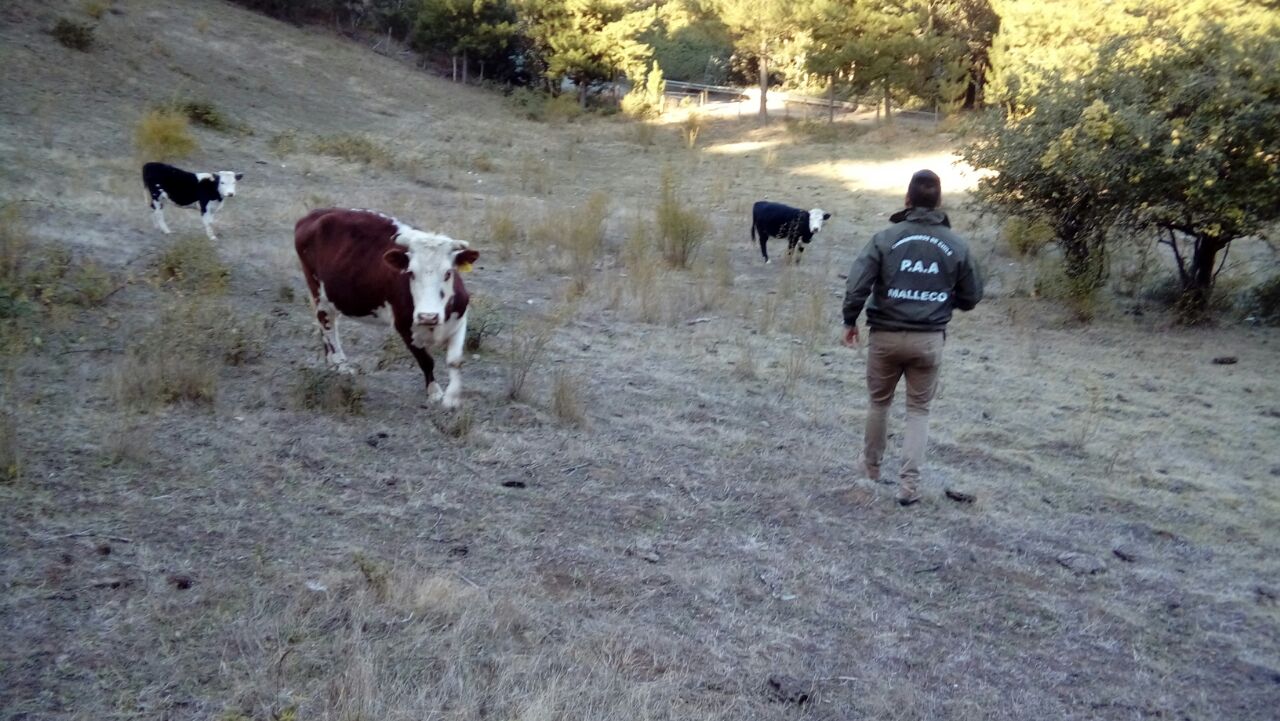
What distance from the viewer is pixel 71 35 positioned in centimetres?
2491

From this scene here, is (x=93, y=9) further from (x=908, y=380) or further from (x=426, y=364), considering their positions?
(x=908, y=380)

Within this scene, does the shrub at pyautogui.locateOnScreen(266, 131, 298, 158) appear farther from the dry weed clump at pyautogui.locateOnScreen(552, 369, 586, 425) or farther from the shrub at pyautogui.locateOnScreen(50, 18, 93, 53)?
the dry weed clump at pyautogui.locateOnScreen(552, 369, 586, 425)

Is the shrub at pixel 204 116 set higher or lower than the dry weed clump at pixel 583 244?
higher

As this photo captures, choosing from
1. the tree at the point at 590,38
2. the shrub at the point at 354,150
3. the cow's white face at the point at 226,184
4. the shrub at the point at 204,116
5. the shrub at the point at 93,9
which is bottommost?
the cow's white face at the point at 226,184

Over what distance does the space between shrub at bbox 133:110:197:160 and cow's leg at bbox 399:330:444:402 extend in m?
12.4

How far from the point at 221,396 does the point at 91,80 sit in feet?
65.5

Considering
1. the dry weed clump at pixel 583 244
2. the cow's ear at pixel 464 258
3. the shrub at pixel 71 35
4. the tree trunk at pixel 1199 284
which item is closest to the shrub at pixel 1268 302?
the tree trunk at pixel 1199 284

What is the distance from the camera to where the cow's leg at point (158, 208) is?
12.8 meters

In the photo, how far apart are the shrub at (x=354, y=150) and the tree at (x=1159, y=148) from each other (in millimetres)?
12803

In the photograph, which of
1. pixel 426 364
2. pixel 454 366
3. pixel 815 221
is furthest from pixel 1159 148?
pixel 426 364

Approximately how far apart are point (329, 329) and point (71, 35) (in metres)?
21.6

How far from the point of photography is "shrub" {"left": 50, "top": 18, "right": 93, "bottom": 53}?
24.8 metres

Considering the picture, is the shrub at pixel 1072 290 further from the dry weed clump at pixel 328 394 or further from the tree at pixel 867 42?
the tree at pixel 867 42

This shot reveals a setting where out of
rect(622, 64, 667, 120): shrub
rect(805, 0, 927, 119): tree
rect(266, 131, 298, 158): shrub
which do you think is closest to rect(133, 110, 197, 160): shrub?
rect(266, 131, 298, 158): shrub
